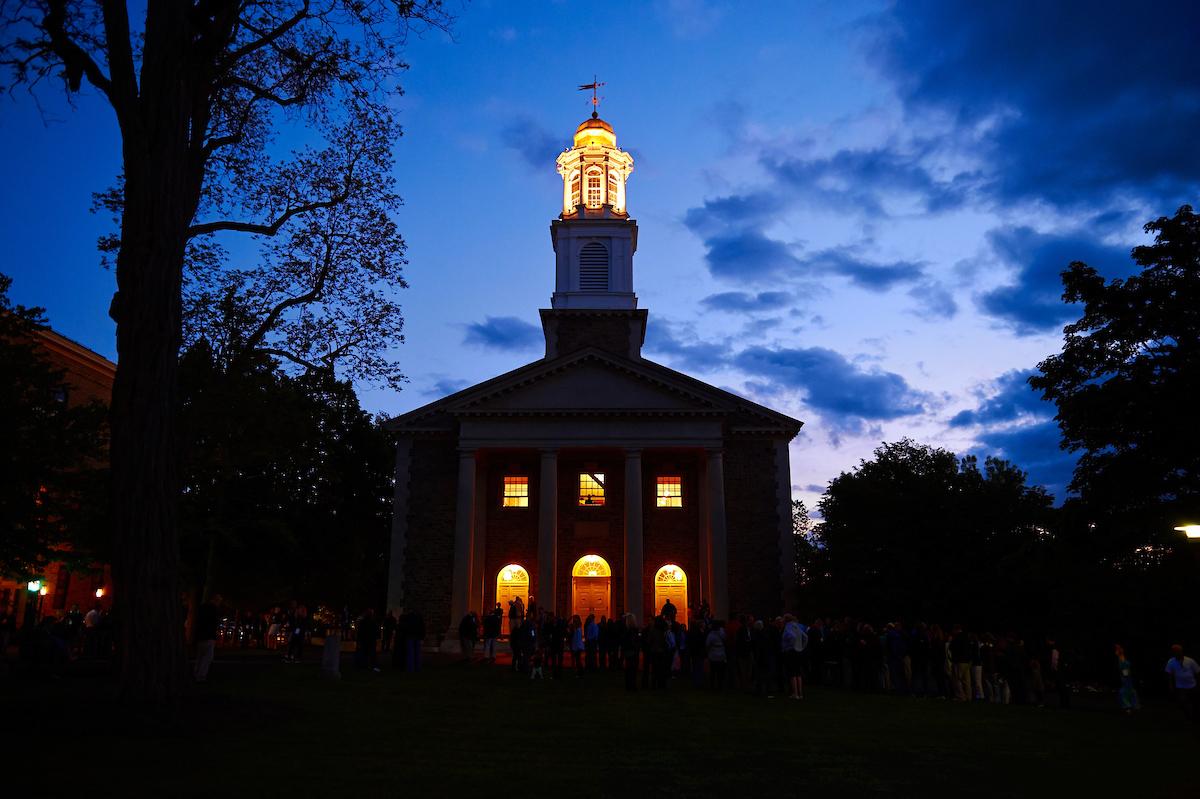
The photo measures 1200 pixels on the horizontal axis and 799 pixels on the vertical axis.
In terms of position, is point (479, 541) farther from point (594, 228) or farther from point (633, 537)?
point (594, 228)

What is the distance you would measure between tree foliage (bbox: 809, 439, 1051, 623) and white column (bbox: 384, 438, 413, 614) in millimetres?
17732

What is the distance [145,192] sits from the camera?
36.8ft

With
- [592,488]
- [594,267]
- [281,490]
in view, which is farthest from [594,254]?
[281,490]

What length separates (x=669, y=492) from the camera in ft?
119

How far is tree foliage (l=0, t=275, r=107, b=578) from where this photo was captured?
68.9 ft

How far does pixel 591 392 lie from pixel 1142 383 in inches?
710

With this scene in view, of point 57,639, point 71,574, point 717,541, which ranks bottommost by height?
point 57,639

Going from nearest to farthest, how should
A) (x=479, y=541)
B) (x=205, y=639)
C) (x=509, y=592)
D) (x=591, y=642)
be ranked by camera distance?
(x=205, y=639) < (x=591, y=642) < (x=479, y=541) < (x=509, y=592)

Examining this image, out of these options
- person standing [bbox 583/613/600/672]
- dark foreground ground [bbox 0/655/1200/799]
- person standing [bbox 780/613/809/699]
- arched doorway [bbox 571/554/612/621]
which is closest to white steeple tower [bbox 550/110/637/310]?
arched doorway [bbox 571/554/612/621]

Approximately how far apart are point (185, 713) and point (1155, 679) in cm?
2778

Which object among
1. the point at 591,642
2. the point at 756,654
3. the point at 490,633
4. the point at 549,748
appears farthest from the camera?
the point at 490,633

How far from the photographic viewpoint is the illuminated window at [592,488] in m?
36.2

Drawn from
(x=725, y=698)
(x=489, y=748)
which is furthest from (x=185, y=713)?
(x=725, y=698)

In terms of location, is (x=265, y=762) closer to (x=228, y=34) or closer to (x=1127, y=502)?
(x=228, y=34)
